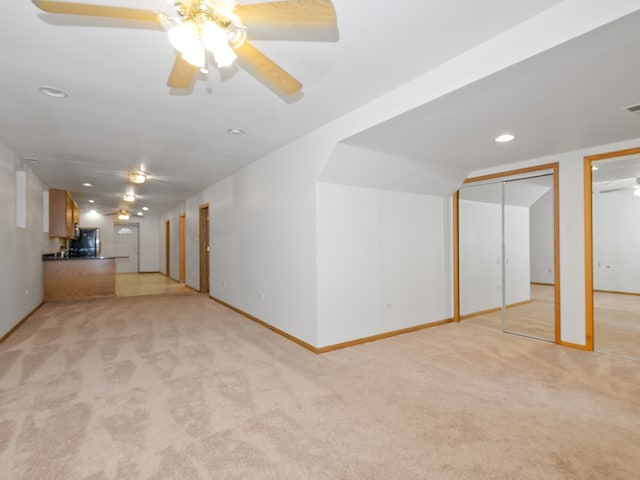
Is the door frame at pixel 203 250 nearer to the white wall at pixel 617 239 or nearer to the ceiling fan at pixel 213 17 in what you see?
the ceiling fan at pixel 213 17

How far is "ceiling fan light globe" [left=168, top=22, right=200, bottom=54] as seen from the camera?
143 centimetres

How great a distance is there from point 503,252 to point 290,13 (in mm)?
4908

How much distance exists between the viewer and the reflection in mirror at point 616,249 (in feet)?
16.0

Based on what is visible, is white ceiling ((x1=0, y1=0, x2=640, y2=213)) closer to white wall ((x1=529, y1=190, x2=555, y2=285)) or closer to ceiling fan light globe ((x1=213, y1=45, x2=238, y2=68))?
ceiling fan light globe ((x1=213, y1=45, x2=238, y2=68))

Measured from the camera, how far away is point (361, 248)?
411cm

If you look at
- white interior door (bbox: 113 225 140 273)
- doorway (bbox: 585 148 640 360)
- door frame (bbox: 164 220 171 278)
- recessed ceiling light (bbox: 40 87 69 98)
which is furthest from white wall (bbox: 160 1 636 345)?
white interior door (bbox: 113 225 140 273)

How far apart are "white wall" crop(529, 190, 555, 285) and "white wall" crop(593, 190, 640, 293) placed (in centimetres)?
62

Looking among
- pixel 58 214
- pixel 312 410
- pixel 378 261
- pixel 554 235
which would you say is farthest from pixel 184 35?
pixel 58 214

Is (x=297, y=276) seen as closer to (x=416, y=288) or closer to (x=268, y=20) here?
(x=416, y=288)

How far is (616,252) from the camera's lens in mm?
5457

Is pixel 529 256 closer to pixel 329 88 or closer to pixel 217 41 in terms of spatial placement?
pixel 329 88

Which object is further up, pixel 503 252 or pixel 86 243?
pixel 86 243

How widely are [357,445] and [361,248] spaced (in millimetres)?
2414

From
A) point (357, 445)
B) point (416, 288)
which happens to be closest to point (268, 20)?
point (357, 445)
